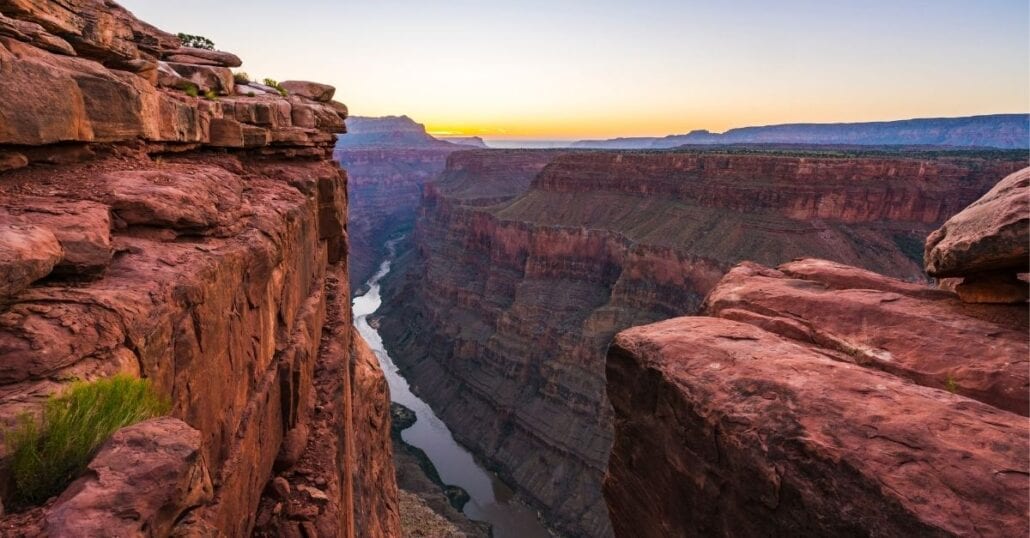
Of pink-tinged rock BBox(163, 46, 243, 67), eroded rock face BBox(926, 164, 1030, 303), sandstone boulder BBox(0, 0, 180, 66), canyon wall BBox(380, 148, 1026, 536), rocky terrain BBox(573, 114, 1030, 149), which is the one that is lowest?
canyon wall BBox(380, 148, 1026, 536)

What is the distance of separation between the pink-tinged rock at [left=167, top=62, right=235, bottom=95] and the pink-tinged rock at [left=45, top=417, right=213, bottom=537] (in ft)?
30.5

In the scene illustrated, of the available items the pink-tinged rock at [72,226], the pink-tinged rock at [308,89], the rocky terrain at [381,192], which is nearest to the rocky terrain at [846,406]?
the pink-tinged rock at [72,226]

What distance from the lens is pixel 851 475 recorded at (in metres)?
4.47

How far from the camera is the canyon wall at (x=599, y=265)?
35.4m

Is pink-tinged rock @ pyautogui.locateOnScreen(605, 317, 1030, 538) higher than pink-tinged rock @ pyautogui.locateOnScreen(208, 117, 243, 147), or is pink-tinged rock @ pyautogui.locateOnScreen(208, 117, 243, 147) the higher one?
pink-tinged rock @ pyautogui.locateOnScreen(208, 117, 243, 147)

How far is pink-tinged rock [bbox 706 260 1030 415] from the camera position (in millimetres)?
5133

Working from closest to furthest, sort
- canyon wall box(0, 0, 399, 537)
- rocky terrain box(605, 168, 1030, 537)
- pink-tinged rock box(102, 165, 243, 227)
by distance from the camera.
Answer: canyon wall box(0, 0, 399, 537), rocky terrain box(605, 168, 1030, 537), pink-tinged rock box(102, 165, 243, 227)

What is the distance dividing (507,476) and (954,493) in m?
32.6

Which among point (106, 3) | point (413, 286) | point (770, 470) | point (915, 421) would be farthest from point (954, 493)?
point (413, 286)

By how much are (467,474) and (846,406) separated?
33.3m

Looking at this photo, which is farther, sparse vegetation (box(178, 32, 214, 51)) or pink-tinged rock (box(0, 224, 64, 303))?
sparse vegetation (box(178, 32, 214, 51))

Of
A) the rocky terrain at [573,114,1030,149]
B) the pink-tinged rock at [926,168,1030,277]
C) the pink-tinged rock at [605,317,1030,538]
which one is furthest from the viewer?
the rocky terrain at [573,114,1030,149]

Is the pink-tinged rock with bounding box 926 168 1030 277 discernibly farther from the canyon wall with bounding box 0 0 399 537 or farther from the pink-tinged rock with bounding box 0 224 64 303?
the pink-tinged rock with bounding box 0 224 64 303

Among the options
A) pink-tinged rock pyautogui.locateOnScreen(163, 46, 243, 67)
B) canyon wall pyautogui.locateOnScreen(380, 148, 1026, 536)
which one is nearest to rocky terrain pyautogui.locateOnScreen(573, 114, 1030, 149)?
canyon wall pyautogui.locateOnScreen(380, 148, 1026, 536)
